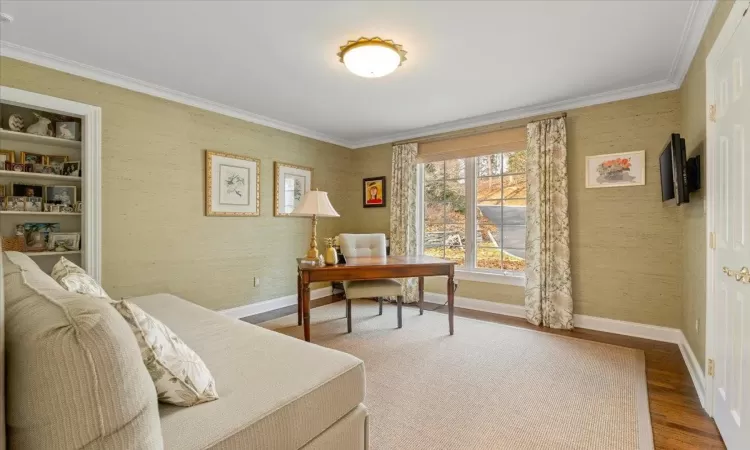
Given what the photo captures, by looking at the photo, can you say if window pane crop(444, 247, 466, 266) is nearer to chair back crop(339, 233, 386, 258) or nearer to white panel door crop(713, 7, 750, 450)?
chair back crop(339, 233, 386, 258)

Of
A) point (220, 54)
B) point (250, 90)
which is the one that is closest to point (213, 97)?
point (250, 90)

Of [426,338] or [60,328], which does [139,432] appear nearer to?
[60,328]

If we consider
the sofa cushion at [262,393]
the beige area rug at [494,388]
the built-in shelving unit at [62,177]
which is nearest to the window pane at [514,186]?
the beige area rug at [494,388]

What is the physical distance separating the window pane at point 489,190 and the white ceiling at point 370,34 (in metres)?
0.89

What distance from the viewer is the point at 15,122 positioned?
267 cm

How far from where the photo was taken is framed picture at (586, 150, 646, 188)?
3236 millimetres

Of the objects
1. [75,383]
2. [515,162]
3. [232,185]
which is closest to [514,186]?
[515,162]

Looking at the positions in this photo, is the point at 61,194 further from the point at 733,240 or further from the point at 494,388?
the point at 733,240

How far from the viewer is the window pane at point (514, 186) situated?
403cm

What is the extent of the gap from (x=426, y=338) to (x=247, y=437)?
2.38 metres

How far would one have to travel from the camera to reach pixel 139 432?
2.52ft

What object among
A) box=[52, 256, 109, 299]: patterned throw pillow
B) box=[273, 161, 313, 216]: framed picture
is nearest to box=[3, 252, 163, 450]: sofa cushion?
box=[52, 256, 109, 299]: patterned throw pillow

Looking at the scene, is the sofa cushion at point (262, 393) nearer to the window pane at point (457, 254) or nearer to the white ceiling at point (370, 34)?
the white ceiling at point (370, 34)

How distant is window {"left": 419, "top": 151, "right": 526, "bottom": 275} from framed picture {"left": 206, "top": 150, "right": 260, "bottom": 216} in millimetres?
2247
